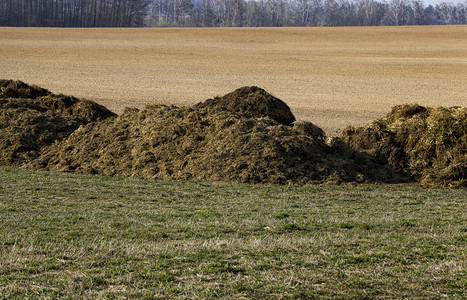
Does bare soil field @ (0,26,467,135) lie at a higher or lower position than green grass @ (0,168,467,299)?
higher

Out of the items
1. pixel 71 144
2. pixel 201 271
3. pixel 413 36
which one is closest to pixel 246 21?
pixel 413 36

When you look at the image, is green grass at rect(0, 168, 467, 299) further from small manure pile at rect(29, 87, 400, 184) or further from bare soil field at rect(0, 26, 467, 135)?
bare soil field at rect(0, 26, 467, 135)

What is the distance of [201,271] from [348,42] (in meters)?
60.9

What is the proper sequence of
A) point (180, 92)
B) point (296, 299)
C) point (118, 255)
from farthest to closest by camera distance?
point (180, 92) < point (118, 255) < point (296, 299)

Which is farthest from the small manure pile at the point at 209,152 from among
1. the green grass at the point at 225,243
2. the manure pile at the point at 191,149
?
the green grass at the point at 225,243

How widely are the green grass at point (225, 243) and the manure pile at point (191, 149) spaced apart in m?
1.43

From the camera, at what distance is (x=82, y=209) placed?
28.7 ft

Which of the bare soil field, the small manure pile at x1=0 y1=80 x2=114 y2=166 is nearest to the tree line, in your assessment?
the bare soil field

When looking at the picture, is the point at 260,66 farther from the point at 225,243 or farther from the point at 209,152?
the point at 225,243

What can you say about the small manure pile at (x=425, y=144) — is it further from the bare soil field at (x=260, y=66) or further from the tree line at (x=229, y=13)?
the tree line at (x=229, y=13)

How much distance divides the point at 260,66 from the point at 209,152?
32.2m

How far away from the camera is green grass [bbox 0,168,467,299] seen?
5.07 metres

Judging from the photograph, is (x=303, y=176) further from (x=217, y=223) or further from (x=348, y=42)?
(x=348, y=42)

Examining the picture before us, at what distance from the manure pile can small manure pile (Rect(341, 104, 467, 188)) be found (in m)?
0.14
